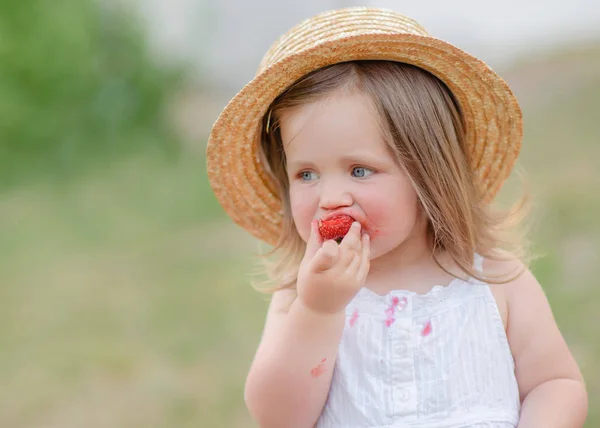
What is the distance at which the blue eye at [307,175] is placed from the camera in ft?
5.69

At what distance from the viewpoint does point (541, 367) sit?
5.93 ft

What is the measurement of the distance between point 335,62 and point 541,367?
787 millimetres

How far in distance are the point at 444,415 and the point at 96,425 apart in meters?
1.99

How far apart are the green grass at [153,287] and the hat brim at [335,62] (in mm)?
1421

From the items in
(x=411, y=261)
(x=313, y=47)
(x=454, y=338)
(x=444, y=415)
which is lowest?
(x=444, y=415)

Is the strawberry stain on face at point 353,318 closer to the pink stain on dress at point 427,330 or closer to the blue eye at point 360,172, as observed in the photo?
the pink stain on dress at point 427,330

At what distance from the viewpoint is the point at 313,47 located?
1682 millimetres

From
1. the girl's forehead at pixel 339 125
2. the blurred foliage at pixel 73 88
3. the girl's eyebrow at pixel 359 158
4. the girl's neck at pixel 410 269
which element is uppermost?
the blurred foliage at pixel 73 88

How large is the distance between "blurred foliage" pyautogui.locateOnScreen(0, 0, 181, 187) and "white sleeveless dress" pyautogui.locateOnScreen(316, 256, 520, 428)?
4226 millimetres

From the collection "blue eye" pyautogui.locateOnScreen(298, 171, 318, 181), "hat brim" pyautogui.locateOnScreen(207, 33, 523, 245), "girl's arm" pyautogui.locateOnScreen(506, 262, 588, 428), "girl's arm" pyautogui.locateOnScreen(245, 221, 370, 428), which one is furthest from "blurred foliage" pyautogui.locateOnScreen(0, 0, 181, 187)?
"girl's arm" pyautogui.locateOnScreen(506, 262, 588, 428)

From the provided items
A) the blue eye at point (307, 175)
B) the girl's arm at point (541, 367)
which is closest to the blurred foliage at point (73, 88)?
the blue eye at point (307, 175)

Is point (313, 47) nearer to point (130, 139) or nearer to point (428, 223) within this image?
point (428, 223)

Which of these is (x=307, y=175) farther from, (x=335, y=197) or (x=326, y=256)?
(x=326, y=256)

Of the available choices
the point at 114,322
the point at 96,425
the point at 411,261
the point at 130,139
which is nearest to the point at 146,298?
the point at 114,322
